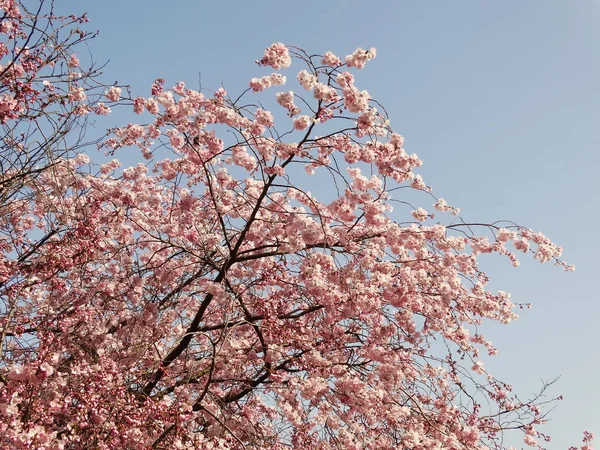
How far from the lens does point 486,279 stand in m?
8.70

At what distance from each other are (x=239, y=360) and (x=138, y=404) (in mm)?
1865

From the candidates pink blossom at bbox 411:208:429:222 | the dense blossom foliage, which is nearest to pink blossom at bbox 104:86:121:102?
the dense blossom foliage

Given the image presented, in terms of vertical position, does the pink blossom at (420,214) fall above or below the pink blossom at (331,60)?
below

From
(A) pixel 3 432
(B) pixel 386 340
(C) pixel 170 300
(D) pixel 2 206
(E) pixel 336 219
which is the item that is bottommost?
(A) pixel 3 432

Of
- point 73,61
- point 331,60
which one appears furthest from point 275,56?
point 73,61

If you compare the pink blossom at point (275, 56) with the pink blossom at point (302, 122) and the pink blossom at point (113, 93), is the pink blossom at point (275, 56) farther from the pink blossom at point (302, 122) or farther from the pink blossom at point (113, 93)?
the pink blossom at point (113, 93)

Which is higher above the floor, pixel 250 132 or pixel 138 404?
pixel 250 132

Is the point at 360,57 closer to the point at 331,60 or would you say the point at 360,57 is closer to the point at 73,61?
the point at 331,60

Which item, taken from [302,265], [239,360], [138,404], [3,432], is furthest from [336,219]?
[3,432]

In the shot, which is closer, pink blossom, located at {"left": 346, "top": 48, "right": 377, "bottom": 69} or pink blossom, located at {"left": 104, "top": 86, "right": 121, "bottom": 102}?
pink blossom, located at {"left": 346, "top": 48, "right": 377, "bottom": 69}

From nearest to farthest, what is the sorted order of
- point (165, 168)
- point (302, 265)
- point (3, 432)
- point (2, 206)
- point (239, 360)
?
point (3, 432), point (2, 206), point (302, 265), point (239, 360), point (165, 168)

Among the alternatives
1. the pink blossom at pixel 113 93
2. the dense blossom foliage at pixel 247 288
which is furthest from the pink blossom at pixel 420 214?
the pink blossom at pixel 113 93

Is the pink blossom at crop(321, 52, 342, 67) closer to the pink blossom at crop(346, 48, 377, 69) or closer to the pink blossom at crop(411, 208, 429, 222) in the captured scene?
the pink blossom at crop(346, 48, 377, 69)

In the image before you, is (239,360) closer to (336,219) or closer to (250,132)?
(336,219)
